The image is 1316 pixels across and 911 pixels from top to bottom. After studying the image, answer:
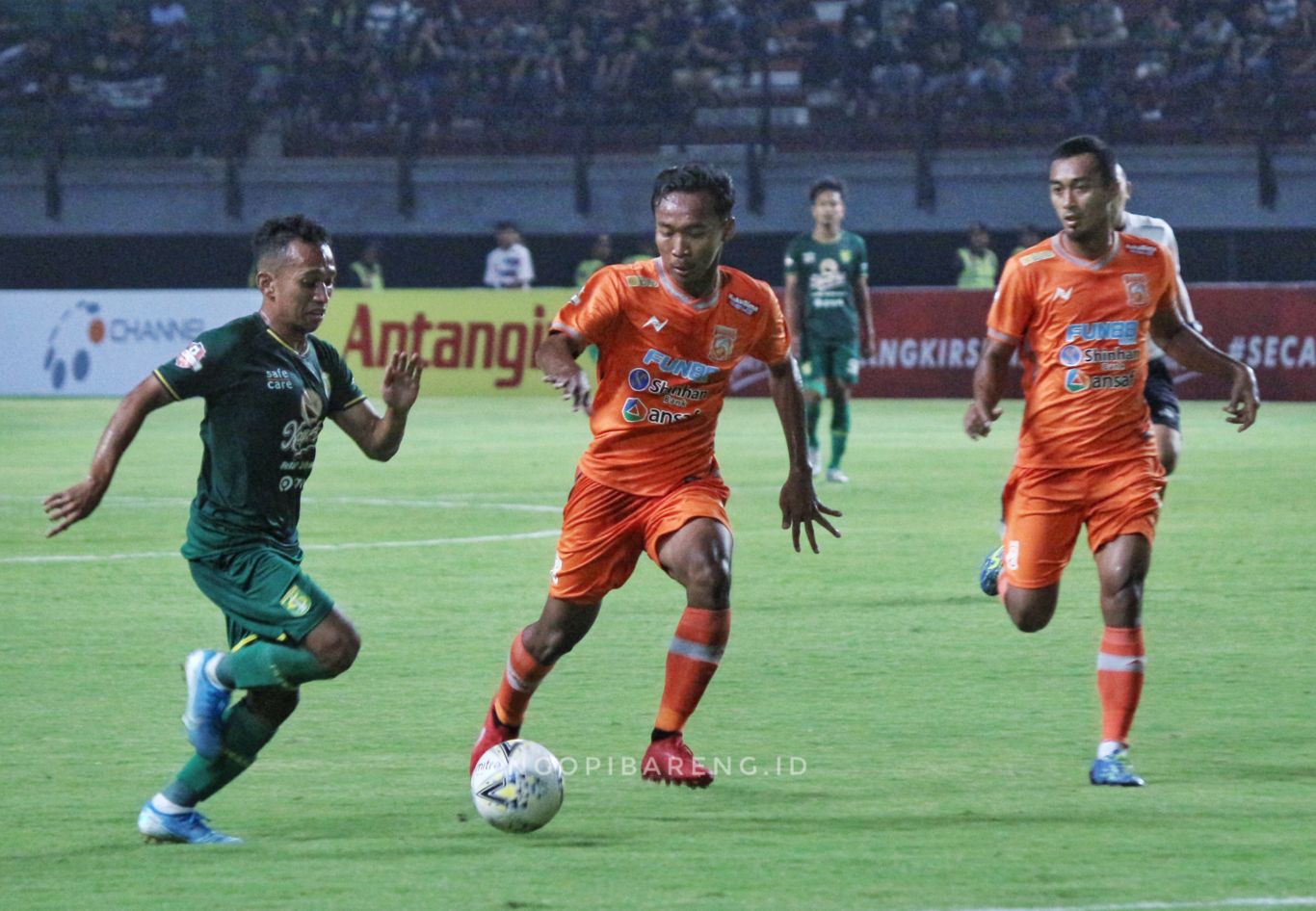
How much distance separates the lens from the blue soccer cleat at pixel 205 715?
5559 millimetres

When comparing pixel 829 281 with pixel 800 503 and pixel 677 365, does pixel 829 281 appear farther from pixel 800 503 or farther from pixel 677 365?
pixel 677 365

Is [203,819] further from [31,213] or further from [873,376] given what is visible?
[31,213]

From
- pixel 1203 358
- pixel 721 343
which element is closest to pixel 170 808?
pixel 721 343

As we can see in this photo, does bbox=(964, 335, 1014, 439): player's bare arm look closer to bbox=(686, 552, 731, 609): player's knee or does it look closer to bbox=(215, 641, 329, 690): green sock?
bbox=(686, 552, 731, 609): player's knee

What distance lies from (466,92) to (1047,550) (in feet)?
90.8

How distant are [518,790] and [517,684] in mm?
872

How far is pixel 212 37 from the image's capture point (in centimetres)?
3425

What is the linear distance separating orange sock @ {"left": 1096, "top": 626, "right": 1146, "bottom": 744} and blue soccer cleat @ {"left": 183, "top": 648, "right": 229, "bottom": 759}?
2503 mm

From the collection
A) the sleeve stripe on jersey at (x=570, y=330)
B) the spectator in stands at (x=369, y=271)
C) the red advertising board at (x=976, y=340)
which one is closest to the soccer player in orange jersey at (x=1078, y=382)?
the sleeve stripe on jersey at (x=570, y=330)

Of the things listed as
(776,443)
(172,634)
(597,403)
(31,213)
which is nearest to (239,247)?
(31,213)

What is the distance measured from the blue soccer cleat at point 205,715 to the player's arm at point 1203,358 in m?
3.21

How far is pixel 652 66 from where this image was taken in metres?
32.9

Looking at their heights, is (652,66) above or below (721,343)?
below

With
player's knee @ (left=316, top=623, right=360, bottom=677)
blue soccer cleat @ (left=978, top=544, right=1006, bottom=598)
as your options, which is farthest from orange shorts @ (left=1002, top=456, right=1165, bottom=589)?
player's knee @ (left=316, top=623, right=360, bottom=677)
